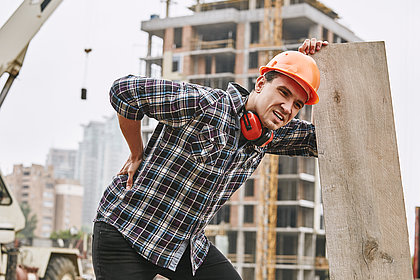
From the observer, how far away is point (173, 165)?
4.45 feet

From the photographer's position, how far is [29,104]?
439 inches

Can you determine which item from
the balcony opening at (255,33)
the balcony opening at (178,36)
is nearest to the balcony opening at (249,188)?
the balcony opening at (255,33)

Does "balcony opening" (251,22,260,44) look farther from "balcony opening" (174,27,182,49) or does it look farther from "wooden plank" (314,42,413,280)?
"wooden plank" (314,42,413,280)

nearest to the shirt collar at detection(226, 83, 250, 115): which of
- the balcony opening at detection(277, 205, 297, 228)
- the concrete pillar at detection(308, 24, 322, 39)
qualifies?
the concrete pillar at detection(308, 24, 322, 39)

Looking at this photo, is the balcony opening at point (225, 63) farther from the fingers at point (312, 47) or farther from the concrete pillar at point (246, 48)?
the fingers at point (312, 47)

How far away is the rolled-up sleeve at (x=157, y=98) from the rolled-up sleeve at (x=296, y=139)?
30 centimetres

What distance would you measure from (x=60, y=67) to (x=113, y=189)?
11.1 metres

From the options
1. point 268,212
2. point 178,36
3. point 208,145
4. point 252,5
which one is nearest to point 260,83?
point 208,145

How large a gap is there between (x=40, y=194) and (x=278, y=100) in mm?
10972

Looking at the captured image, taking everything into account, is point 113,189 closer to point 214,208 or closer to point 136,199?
point 136,199

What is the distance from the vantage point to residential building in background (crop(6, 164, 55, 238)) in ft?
37.9

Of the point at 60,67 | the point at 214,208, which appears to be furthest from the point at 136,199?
the point at 60,67

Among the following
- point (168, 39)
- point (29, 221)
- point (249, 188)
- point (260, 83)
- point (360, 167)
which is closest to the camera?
point (360, 167)

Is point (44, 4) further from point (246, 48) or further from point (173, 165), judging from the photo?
point (246, 48)
